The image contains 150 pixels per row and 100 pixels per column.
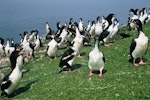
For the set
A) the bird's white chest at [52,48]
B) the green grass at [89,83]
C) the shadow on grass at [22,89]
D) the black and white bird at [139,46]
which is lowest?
the shadow on grass at [22,89]

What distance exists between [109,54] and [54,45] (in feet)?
21.6

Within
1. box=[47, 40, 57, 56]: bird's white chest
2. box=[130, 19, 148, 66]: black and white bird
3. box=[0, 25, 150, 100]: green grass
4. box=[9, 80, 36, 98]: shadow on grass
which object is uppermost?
box=[130, 19, 148, 66]: black and white bird

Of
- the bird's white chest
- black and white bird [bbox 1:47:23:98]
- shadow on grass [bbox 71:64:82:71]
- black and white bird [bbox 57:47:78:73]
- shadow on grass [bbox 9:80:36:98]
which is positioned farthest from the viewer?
the bird's white chest

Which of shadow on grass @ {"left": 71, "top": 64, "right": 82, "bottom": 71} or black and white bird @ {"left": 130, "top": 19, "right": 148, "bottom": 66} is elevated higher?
black and white bird @ {"left": 130, "top": 19, "right": 148, "bottom": 66}

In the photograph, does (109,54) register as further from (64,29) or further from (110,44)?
(64,29)

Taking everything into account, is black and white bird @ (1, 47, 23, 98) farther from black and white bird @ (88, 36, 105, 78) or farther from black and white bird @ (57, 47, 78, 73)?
black and white bird @ (88, 36, 105, 78)

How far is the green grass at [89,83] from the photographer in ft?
66.1

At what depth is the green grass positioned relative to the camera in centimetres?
2014

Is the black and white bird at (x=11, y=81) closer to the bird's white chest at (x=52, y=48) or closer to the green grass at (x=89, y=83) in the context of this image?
the green grass at (x=89, y=83)

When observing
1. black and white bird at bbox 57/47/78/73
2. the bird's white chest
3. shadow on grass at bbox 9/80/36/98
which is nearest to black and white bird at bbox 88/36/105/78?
black and white bird at bbox 57/47/78/73

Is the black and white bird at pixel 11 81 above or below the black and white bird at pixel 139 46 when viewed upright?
below

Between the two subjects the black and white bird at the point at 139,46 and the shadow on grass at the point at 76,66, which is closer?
the black and white bird at the point at 139,46

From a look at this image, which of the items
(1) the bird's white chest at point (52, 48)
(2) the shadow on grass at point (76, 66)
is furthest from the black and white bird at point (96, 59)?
(1) the bird's white chest at point (52, 48)

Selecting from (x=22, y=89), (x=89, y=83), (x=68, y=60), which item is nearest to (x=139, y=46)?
(x=89, y=83)
